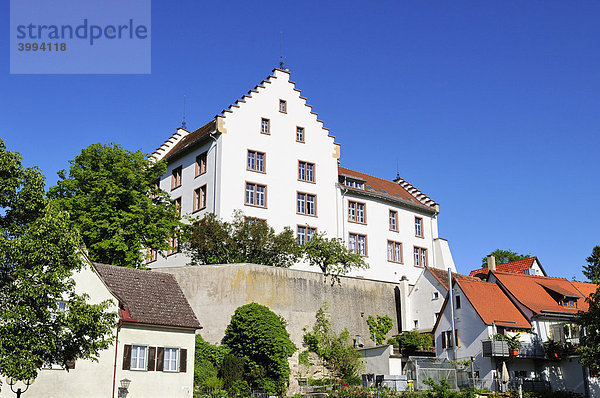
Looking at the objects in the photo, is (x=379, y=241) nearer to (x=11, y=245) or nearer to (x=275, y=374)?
(x=275, y=374)

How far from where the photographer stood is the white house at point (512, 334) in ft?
139

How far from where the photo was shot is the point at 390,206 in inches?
2331

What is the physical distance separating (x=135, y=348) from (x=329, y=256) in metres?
17.0

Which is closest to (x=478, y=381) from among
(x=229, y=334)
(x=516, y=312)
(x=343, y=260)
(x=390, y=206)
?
(x=516, y=312)

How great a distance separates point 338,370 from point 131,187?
17884 mm

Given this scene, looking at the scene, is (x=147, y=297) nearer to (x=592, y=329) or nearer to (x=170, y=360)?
(x=170, y=360)

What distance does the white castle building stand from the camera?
5084cm

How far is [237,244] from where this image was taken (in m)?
44.2

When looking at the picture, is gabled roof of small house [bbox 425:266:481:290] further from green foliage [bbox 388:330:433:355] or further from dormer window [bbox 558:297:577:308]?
dormer window [bbox 558:297:577:308]

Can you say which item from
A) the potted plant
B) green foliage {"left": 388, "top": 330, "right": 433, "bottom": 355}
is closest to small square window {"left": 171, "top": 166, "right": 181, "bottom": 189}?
green foliage {"left": 388, "top": 330, "right": 433, "bottom": 355}

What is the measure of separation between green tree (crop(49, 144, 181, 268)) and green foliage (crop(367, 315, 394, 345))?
14.8 m

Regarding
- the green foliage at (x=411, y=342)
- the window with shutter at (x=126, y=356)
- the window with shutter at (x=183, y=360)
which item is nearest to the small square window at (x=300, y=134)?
the green foliage at (x=411, y=342)

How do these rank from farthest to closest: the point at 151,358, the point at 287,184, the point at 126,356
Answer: the point at 287,184, the point at 151,358, the point at 126,356

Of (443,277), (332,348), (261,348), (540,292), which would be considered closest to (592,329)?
(540,292)
